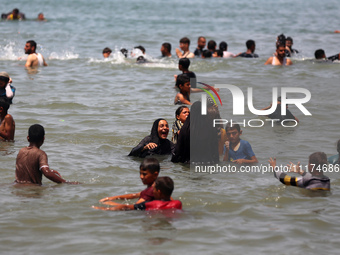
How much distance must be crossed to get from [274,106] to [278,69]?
6.51 m

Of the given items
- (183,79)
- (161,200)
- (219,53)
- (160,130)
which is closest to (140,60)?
(219,53)

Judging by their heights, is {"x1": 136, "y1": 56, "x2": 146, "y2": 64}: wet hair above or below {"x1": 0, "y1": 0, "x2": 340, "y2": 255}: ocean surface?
above

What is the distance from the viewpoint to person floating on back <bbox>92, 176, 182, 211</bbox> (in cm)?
687

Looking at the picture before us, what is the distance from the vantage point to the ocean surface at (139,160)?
21.8ft

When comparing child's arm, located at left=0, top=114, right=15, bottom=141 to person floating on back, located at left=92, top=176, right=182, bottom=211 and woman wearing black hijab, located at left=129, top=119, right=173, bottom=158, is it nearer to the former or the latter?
woman wearing black hijab, located at left=129, top=119, right=173, bottom=158

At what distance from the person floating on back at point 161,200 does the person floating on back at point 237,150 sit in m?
2.50

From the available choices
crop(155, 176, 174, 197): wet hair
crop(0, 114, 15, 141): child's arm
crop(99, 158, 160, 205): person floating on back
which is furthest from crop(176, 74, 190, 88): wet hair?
crop(155, 176, 174, 197): wet hair

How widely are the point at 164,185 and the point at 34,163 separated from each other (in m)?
1.99

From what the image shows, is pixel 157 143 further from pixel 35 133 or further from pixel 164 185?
pixel 164 185

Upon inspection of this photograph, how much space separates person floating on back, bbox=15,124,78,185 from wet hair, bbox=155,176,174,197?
1686 mm

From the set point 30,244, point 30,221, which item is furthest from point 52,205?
point 30,244
